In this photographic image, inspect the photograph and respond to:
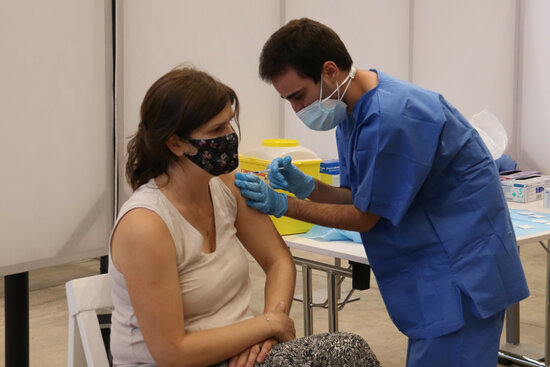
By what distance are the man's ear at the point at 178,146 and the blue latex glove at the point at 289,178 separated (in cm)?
46

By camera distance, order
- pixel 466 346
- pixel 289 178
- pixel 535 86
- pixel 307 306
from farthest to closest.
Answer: pixel 535 86, pixel 307 306, pixel 289 178, pixel 466 346

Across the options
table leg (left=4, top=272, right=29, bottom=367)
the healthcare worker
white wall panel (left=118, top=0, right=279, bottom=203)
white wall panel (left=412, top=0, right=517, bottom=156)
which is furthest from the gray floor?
the healthcare worker

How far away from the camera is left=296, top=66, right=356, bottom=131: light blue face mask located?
1.81 meters

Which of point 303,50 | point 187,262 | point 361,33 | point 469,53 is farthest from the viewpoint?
point 469,53

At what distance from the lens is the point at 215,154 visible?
5.17 feet

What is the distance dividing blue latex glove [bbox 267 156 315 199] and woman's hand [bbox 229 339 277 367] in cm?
59

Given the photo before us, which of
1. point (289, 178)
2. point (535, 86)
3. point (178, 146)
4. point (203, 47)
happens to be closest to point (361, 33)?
point (203, 47)

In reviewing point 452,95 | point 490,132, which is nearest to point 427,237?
point 490,132

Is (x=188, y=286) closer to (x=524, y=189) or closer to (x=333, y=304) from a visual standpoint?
(x=333, y=304)

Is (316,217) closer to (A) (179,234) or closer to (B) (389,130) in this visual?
(B) (389,130)

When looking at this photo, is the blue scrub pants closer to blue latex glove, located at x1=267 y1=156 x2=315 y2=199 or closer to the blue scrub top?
the blue scrub top

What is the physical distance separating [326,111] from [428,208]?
362 mm

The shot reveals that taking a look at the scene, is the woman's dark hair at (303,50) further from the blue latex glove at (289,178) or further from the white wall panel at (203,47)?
the white wall panel at (203,47)

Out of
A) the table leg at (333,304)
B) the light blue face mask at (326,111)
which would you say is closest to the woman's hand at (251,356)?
the light blue face mask at (326,111)
